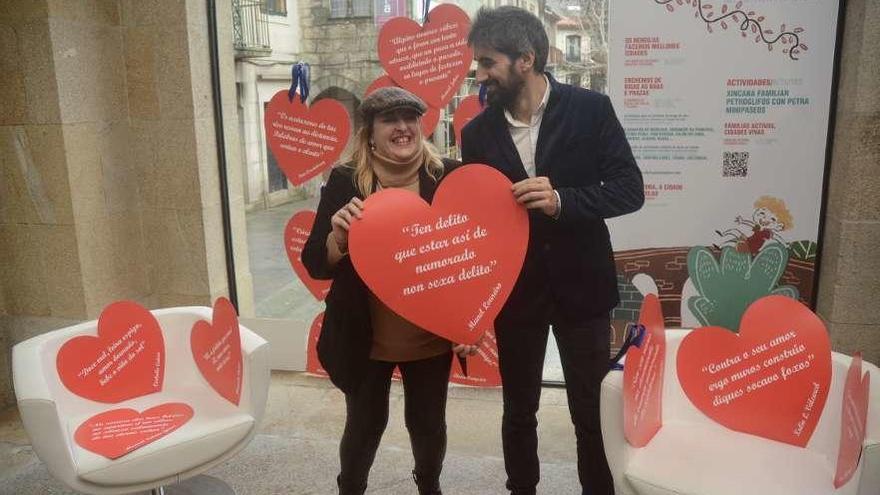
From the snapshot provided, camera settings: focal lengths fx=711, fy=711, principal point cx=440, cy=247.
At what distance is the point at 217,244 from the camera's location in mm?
3096

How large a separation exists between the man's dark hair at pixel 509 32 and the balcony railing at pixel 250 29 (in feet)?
4.95

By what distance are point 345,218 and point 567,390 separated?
777 mm

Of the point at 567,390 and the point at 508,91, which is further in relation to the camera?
the point at 567,390

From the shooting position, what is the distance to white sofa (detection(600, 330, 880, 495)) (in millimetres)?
1499

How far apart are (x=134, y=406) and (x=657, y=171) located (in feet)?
6.34

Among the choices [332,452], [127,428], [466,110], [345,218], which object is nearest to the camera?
[345,218]

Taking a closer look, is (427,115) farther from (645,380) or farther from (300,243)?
(645,380)

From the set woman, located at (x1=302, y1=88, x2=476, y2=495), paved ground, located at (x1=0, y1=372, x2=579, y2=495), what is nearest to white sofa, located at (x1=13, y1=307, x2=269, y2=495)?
woman, located at (x1=302, y1=88, x2=476, y2=495)

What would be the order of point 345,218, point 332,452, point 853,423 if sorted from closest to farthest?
point 853,423, point 345,218, point 332,452

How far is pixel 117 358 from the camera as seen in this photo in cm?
204

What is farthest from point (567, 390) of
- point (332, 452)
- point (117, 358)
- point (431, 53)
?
point (431, 53)

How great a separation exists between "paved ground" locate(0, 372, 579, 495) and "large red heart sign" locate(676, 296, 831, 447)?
694 millimetres

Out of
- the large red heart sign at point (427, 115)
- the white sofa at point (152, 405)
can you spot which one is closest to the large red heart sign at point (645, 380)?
the white sofa at point (152, 405)

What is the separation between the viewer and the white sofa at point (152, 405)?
171cm
